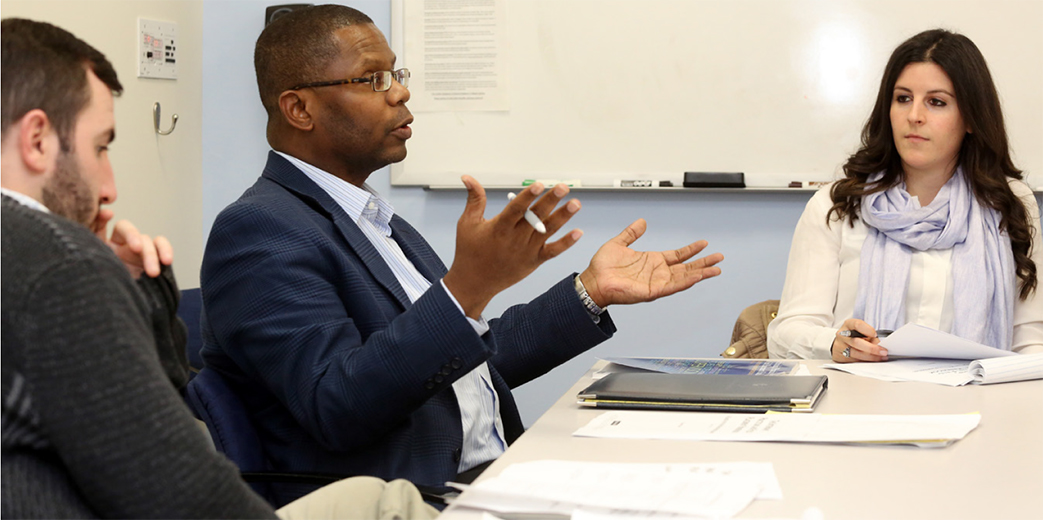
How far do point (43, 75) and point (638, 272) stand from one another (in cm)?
106

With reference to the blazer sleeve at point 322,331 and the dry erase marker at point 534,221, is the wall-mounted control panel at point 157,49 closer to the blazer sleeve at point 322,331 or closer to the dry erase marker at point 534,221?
the blazer sleeve at point 322,331

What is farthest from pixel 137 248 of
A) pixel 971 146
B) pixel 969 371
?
pixel 971 146

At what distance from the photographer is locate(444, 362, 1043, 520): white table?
35.2 inches

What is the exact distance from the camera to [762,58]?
2994mm

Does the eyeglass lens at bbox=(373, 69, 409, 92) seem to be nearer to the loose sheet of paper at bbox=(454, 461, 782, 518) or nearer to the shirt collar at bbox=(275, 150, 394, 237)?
the shirt collar at bbox=(275, 150, 394, 237)

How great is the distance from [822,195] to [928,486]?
4.94 feet

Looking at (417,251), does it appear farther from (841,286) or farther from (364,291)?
(841,286)

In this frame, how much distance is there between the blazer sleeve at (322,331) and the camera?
123 cm

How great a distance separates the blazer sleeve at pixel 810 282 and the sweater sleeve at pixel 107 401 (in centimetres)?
164

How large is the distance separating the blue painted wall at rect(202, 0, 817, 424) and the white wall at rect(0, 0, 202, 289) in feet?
0.23

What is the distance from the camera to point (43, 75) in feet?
2.52

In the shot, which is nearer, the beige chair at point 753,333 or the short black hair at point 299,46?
the short black hair at point 299,46

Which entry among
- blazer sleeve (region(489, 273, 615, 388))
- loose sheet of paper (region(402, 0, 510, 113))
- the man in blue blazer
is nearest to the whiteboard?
loose sheet of paper (region(402, 0, 510, 113))

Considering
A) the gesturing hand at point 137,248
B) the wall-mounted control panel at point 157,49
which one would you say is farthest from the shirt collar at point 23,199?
the wall-mounted control panel at point 157,49
